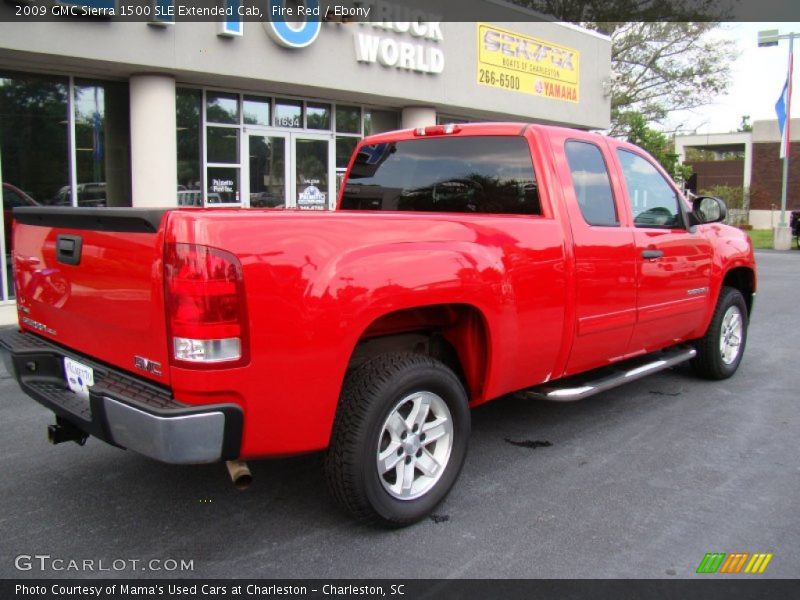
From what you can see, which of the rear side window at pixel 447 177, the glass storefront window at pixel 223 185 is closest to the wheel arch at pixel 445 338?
the rear side window at pixel 447 177

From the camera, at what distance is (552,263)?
13.1 feet

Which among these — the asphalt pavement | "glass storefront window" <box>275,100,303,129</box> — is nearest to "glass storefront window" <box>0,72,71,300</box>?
"glass storefront window" <box>275,100,303,129</box>

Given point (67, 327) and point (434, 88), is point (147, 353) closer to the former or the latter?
point (67, 327)

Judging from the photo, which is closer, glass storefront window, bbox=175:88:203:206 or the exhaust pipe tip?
the exhaust pipe tip

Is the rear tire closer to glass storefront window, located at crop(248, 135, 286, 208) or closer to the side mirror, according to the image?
the side mirror

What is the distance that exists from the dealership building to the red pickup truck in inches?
219

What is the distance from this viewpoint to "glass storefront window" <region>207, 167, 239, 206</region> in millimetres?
11414

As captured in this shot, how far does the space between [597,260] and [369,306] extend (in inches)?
73.9

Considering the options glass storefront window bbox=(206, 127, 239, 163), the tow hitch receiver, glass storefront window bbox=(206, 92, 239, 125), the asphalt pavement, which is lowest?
the asphalt pavement

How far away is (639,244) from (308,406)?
278 centimetres

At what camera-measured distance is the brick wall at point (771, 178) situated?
39531mm

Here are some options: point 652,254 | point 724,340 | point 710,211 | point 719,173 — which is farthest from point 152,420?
point 719,173

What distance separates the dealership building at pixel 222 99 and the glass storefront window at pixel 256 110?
21 mm

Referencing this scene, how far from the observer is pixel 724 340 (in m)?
6.06
